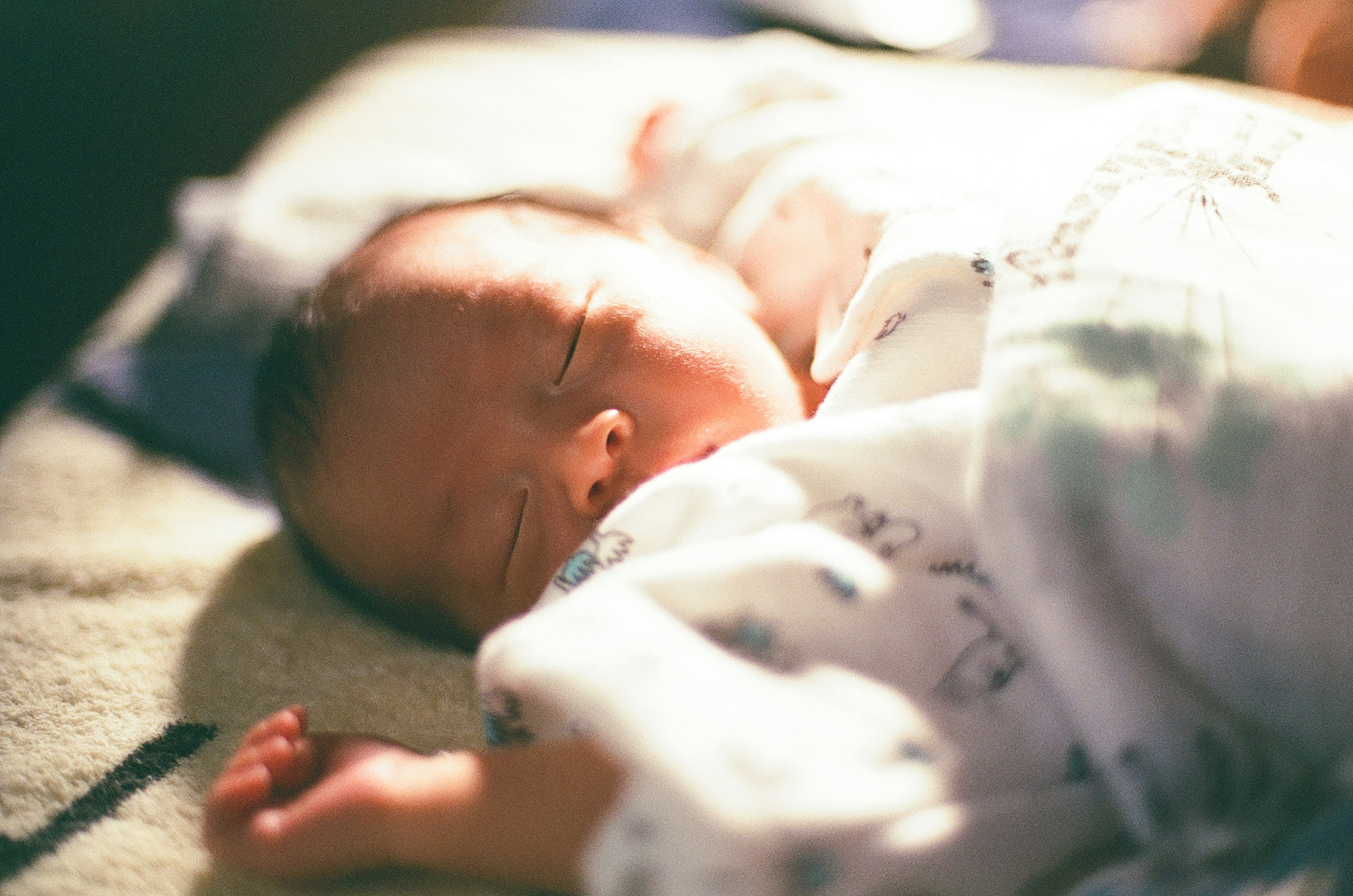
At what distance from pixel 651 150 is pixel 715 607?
745 millimetres

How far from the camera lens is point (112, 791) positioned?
1.97 ft

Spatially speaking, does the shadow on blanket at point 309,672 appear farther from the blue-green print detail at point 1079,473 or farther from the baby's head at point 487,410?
the blue-green print detail at point 1079,473

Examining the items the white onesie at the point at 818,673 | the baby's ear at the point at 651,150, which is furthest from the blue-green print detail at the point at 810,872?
the baby's ear at the point at 651,150

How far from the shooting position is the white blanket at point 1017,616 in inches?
17.5

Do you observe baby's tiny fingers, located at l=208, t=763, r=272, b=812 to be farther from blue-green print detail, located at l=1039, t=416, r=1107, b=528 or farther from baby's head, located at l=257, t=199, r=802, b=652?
blue-green print detail, located at l=1039, t=416, r=1107, b=528

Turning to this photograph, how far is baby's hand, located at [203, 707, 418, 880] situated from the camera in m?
0.50

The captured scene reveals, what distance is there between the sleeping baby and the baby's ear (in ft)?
1.21

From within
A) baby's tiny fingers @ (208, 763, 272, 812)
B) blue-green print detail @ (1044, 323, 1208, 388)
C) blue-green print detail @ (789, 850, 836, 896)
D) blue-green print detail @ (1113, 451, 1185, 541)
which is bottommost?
baby's tiny fingers @ (208, 763, 272, 812)

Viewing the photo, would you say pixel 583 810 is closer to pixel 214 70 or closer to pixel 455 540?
pixel 455 540

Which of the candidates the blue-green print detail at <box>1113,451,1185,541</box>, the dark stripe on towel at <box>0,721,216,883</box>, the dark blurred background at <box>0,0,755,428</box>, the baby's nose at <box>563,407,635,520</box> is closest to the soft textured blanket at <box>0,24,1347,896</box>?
the dark stripe on towel at <box>0,721,216,883</box>

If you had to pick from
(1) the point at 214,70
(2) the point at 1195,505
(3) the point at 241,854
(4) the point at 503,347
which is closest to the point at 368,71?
(1) the point at 214,70

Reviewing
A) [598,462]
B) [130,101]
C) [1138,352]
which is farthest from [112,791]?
[130,101]

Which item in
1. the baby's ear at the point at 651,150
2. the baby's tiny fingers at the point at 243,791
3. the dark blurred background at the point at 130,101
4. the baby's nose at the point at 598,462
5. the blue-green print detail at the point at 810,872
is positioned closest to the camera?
the blue-green print detail at the point at 810,872

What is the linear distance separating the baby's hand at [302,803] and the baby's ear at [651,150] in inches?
28.9
